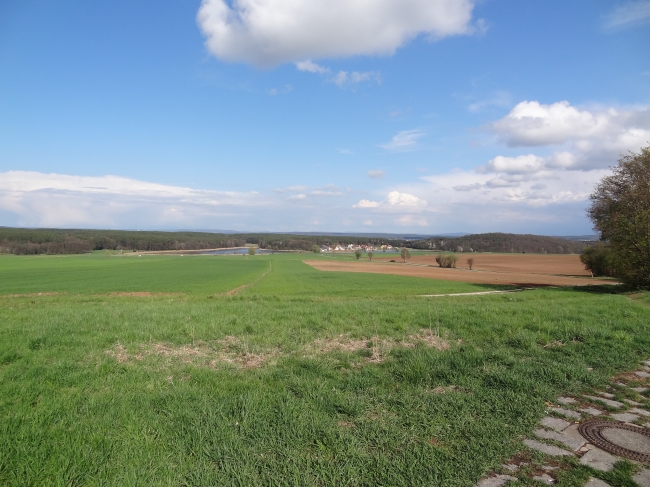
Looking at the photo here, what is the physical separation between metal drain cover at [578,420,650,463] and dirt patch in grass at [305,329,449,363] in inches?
140

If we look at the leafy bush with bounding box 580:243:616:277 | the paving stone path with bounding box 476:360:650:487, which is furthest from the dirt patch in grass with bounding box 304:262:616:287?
the paving stone path with bounding box 476:360:650:487

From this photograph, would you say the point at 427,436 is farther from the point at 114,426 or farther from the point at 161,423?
the point at 114,426

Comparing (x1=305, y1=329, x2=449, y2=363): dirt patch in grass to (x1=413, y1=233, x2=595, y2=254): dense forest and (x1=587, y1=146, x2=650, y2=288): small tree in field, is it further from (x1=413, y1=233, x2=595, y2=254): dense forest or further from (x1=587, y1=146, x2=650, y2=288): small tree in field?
(x1=413, y1=233, x2=595, y2=254): dense forest

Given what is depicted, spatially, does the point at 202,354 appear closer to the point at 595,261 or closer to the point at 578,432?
the point at 578,432

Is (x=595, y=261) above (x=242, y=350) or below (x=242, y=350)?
below

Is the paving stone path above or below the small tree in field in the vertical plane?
below

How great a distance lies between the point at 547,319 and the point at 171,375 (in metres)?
9.74

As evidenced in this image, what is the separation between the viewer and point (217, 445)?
4.15 m

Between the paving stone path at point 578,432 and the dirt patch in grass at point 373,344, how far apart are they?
3.03 m

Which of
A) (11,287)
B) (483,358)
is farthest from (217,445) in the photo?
(11,287)

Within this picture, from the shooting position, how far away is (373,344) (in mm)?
8297

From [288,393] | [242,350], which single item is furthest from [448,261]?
[288,393]

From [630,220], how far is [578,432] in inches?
1221

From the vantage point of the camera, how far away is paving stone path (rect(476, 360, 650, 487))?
3.60 m
